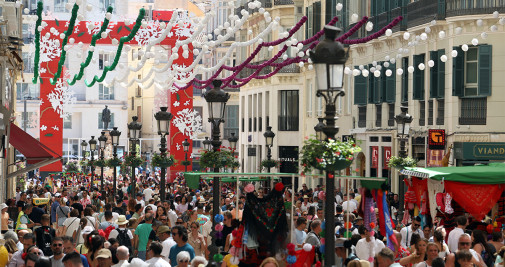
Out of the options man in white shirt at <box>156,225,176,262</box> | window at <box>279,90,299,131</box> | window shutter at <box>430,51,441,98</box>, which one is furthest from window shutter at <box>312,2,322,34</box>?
man in white shirt at <box>156,225,176,262</box>

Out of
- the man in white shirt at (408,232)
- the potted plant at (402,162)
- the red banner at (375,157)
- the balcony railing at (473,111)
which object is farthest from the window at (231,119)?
the man in white shirt at (408,232)

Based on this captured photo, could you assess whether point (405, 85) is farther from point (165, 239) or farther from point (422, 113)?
point (165, 239)

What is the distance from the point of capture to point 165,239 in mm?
16281

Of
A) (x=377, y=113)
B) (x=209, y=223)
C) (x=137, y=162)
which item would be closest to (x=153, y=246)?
(x=209, y=223)

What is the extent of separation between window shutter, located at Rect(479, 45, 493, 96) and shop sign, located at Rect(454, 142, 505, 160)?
149 cm

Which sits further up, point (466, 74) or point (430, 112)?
point (466, 74)

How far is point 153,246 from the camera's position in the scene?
13672 millimetres

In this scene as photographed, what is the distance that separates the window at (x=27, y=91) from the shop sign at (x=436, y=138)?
2242 inches

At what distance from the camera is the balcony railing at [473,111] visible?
33.6 metres

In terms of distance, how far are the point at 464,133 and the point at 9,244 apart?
2073 cm

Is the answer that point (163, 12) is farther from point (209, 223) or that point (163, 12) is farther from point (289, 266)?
point (289, 266)

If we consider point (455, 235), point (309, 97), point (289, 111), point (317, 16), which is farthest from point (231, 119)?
point (455, 235)

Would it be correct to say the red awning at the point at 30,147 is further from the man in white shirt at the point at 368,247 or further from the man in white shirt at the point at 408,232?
the man in white shirt at the point at 368,247

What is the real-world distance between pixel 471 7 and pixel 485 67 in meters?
1.89
